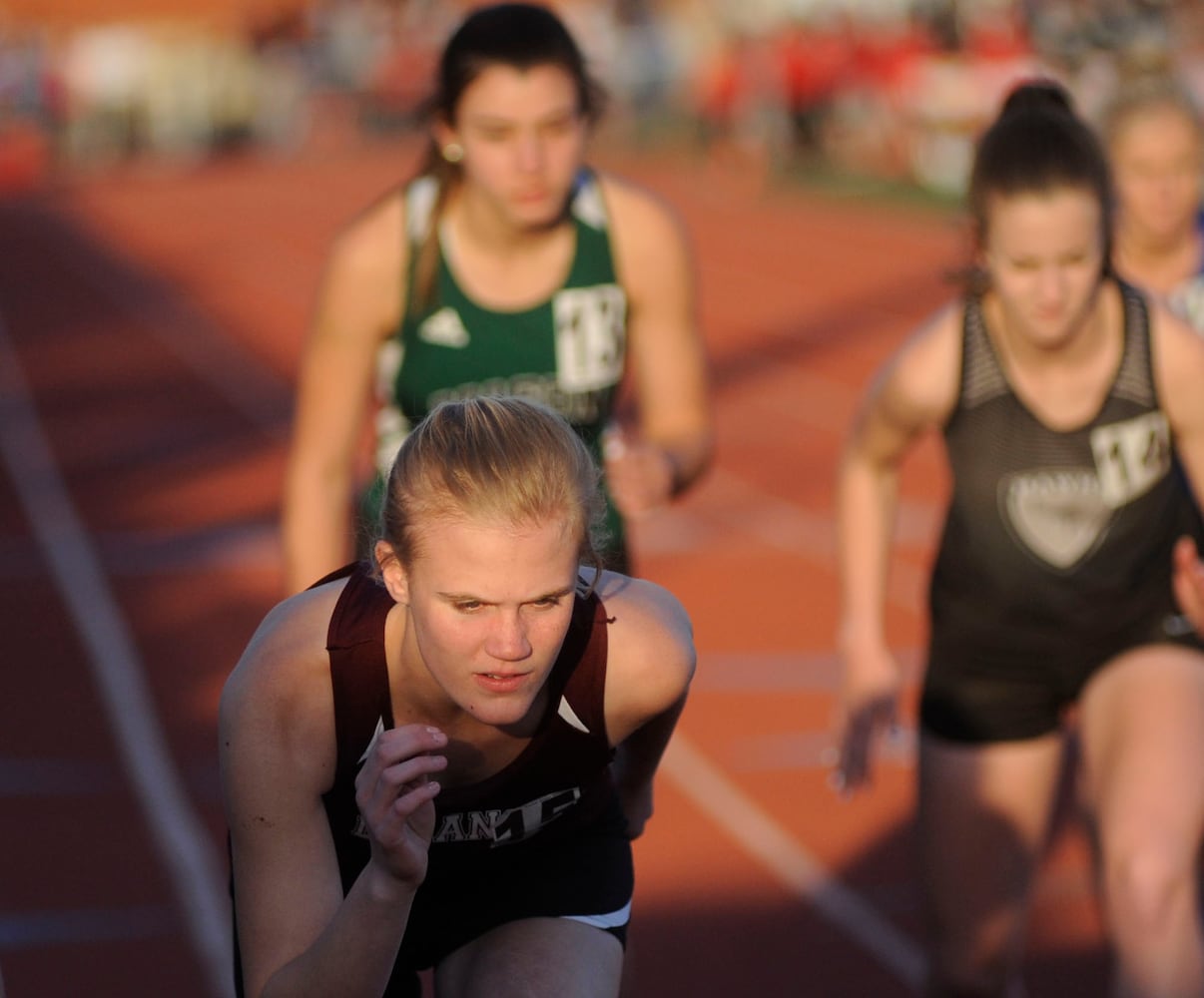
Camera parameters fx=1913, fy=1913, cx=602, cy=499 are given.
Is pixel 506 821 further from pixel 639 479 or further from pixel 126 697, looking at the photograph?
pixel 126 697

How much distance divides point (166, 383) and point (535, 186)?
32.8ft

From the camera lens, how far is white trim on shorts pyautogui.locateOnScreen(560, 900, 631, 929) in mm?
2654

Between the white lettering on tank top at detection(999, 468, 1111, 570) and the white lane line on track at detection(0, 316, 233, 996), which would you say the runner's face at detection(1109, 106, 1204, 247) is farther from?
the white lane line on track at detection(0, 316, 233, 996)

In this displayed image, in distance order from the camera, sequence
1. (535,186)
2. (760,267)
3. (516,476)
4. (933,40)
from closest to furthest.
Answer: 1. (516,476)
2. (535,186)
3. (760,267)
4. (933,40)

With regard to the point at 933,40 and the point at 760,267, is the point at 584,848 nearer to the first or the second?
the point at 760,267

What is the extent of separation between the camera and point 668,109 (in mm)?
31750

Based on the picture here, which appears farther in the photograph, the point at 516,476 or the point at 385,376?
the point at 385,376

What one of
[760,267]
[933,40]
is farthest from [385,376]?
[933,40]

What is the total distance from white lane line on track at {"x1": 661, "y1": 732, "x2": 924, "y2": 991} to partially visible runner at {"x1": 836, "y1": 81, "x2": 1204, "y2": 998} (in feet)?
3.56

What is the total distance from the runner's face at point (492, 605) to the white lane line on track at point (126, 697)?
92.1 inches

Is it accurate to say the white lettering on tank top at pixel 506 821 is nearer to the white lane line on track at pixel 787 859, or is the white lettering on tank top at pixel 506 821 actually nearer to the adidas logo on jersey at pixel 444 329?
the adidas logo on jersey at pixel 444 329

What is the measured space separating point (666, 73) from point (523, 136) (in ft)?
96.0

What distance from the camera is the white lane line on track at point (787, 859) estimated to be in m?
4.68

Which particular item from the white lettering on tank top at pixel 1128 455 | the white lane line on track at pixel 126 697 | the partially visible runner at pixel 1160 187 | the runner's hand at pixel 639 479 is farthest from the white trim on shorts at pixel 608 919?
the partially visible runner at pixel 1160 187
